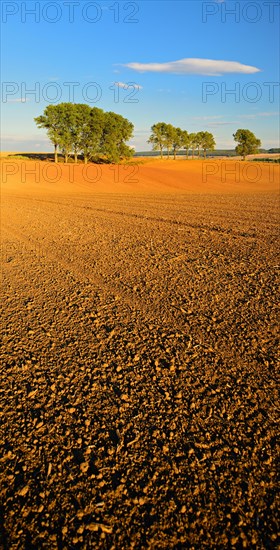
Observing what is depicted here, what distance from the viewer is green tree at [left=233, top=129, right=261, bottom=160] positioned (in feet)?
329

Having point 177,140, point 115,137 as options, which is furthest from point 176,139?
point 115,137

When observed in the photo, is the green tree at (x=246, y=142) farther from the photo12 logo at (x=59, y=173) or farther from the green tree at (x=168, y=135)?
the photo12 logo at (x=59, y=173)

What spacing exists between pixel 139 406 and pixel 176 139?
105399 mm

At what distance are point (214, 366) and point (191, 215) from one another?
10.2 m

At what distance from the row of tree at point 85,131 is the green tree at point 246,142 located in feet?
160

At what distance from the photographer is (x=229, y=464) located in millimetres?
2430

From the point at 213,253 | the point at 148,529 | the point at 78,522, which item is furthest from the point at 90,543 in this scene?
the point at 213,253

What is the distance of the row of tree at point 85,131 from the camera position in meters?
57.9

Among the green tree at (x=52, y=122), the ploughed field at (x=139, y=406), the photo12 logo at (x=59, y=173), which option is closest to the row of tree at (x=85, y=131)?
the green tree at (x=52, y=122)

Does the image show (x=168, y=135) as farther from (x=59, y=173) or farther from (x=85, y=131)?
(x=59, y=173)

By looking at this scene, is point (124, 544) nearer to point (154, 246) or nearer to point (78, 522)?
point (78, 522)

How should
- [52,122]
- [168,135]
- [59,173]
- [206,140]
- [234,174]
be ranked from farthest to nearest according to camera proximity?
[206,140] → [168,135] → [52,122] → [234,174] → [59,173]

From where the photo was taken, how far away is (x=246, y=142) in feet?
330

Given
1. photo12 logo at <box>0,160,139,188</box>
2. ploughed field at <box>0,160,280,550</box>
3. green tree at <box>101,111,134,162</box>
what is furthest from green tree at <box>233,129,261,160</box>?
ploughed field at <box>0,160,280,550</box>
